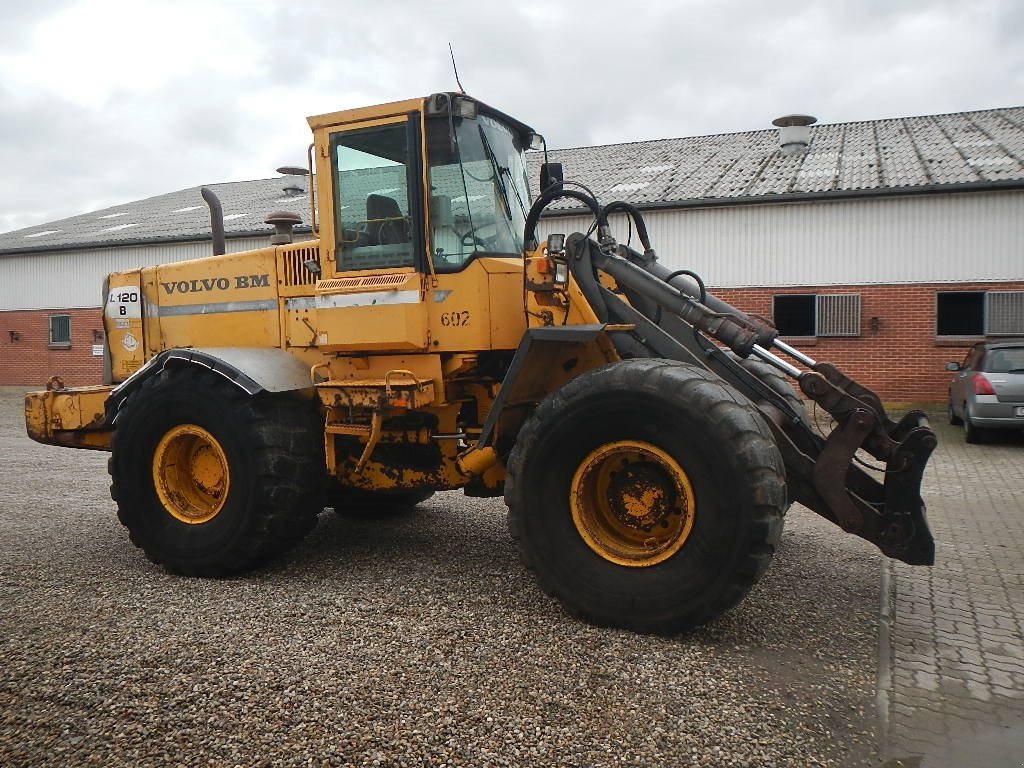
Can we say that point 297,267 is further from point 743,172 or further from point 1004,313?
point 743,172

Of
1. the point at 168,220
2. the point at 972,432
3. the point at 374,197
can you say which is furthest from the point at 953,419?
the point at 168,220

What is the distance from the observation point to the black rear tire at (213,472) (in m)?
5.42

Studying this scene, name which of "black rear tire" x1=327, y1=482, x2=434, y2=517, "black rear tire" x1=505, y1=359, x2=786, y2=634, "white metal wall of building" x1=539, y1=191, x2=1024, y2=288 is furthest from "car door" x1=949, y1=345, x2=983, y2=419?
"black rear tire" x1=505, y1=359, x2=786, y2=634

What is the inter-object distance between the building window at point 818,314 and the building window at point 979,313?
1580mm

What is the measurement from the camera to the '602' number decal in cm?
529

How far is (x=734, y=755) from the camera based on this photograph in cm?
325

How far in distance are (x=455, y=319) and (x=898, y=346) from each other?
1446 cm

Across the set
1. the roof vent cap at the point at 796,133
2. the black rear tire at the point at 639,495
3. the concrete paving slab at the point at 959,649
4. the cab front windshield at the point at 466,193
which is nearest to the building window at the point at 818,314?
the roof vent cap at the point at 796,133

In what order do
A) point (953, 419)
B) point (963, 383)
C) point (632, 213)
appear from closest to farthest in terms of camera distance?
point (632, 213) < point (963, 383) < point (953, 419)

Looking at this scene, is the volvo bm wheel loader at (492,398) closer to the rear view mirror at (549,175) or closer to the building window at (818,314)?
the rear view mirror at (549,175)

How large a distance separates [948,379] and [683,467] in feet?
49.3

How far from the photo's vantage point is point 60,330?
24203 millimetres

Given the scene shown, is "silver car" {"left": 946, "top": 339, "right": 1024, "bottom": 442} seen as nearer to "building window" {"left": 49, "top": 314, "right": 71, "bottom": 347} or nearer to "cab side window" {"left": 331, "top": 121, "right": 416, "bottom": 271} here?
"cab side window" {"left": 331, "top": 121, "right": 416, "bottom": 271}

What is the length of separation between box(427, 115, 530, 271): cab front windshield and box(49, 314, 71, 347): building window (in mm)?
21987
